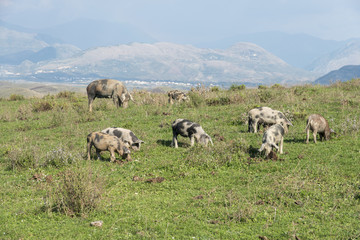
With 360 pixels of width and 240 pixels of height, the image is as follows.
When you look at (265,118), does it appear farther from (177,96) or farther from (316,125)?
(177,96)

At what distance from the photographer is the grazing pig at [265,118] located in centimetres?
1545

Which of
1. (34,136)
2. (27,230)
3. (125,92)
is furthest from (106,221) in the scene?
(125,92)

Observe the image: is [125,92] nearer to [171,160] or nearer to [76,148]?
[76,148]

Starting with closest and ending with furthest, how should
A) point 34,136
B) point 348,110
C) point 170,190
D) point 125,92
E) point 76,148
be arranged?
point 170,190 → point 76,148 → point 34,136 → point 348,110 → point 125,92

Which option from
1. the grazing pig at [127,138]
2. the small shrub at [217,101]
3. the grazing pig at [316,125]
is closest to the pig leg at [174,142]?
the grazing pig at [127,138]

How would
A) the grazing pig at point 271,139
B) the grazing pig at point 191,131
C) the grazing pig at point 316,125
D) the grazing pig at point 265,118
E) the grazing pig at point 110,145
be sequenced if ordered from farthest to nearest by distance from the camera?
the grazing pig at point 265,118 < the grazing pig at point 191,131 < the grazing pig at point 316,125 < the grazing pig at point 110,145 < the grazing pig at point 271,139

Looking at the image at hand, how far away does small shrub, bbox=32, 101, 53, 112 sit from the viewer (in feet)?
90.0

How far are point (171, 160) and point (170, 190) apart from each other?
247 centimetres

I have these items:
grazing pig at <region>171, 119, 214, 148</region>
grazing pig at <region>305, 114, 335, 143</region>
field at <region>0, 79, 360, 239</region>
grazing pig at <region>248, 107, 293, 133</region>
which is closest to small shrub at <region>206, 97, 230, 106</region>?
field at <region>0, 79, 360, 239</region>

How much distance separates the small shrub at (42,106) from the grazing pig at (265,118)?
17.6 meters

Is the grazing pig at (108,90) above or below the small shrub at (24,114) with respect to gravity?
above

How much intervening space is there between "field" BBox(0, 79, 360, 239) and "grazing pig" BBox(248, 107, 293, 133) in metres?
0.68

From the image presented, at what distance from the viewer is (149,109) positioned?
2322 cm

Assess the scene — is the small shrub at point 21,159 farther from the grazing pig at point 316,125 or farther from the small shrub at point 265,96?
the small shrub at point 265,96
